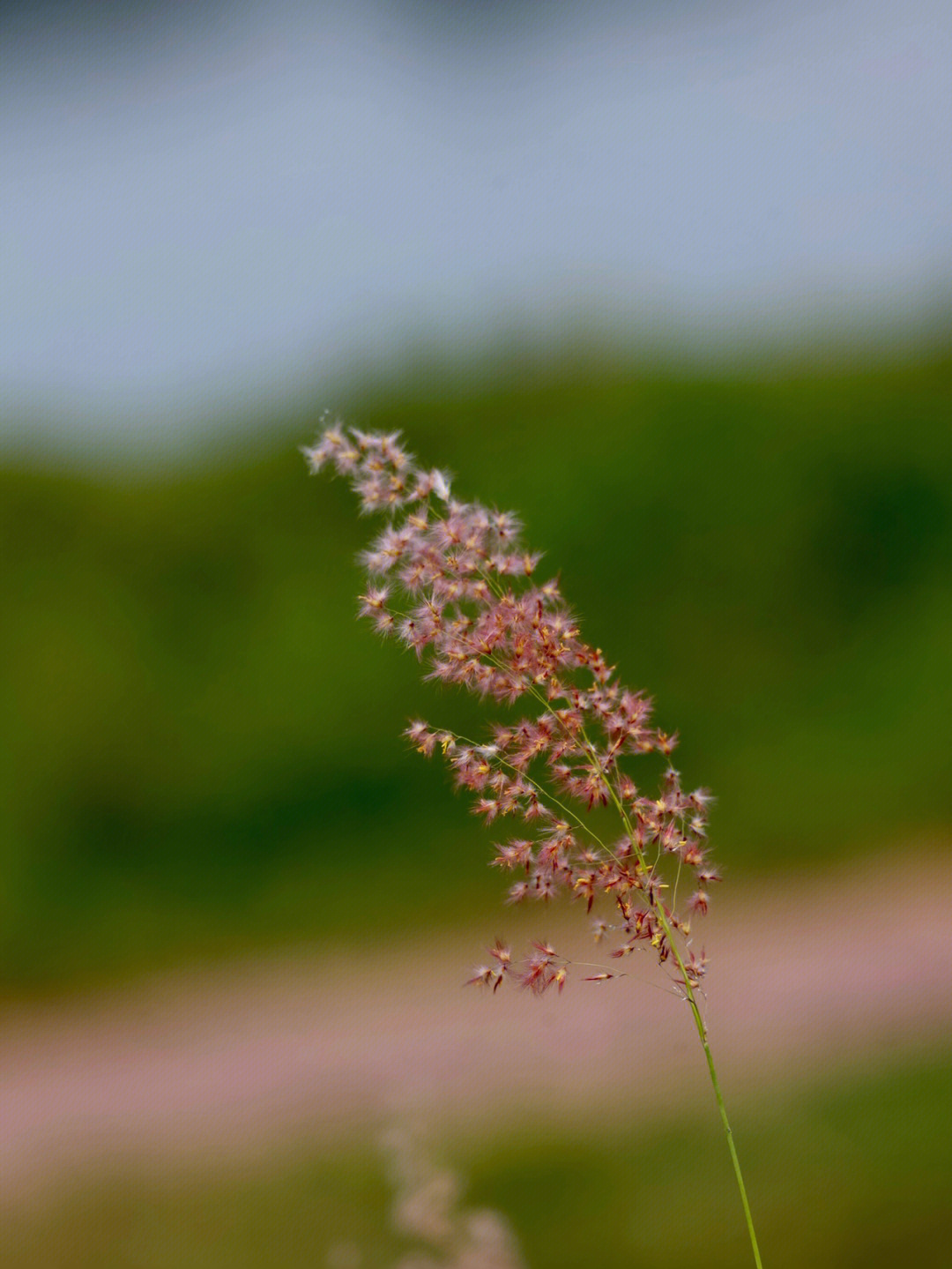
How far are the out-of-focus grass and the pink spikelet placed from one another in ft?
6.12

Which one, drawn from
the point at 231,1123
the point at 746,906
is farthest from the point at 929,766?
the point at 231,1123

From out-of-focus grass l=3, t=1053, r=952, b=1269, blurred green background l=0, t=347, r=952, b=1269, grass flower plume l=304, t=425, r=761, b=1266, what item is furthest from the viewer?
blurred green background l=0, t=347, r=952, b=1269

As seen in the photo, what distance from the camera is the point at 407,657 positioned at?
7.20 meters

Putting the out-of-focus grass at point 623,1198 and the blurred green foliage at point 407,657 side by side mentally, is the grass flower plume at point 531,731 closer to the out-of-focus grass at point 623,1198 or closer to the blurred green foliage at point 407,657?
the out-of-focus grass at point 623,1198

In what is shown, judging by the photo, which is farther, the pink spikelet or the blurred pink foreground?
the blurred pink foreground

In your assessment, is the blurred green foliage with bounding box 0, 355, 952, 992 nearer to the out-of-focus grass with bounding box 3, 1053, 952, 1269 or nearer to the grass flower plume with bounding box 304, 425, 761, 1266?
the out-of-focus grass with bounding box 3, 1053, 952, 1269

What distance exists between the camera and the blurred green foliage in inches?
290

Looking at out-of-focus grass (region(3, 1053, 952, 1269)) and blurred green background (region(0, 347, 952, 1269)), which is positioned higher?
blurred green background (region(0, 347, 952, 1269))

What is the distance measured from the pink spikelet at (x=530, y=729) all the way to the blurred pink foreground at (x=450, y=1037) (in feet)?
10.1

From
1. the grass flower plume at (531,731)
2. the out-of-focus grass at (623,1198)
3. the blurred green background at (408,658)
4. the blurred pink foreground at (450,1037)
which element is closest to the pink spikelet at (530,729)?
the grass flower plume at (531,731)

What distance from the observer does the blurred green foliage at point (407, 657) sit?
24.2 feet

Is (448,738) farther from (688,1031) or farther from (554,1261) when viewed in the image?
(688,1031)

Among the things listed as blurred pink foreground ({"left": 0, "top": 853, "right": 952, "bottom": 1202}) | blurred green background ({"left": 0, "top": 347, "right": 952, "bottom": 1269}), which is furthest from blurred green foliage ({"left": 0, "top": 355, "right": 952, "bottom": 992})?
blurred pink foreground ({"left": 0, "top": 853, "right": 952, "bottom": 1202})

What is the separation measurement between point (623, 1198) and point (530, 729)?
119 inches
